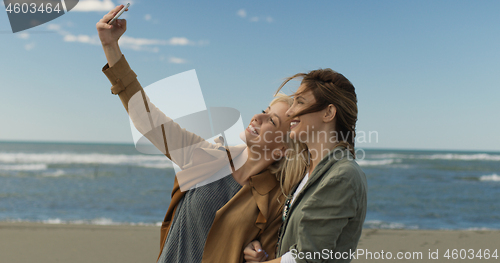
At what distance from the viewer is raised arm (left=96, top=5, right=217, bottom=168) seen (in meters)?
1.54

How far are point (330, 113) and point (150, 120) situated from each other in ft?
2.80

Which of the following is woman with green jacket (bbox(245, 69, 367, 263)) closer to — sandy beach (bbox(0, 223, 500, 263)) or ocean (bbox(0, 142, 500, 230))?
sandy beach (bbox(0, 223, 500, 263))

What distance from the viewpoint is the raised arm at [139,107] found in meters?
1.54

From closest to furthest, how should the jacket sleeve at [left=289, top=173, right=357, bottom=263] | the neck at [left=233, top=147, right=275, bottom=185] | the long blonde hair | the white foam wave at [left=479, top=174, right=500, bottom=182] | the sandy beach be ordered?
the jacket sleeve at [left=289, top=173, right=357, bottom=263], the long blonde hair, the neck at [left=233, top=147, right=275, bottom=185], the sandy beach, the white foam wave at [left=479, top=174, right=500, bottom=182]

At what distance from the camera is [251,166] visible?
6.02ft

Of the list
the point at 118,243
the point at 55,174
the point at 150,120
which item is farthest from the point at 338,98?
the point at 55,174

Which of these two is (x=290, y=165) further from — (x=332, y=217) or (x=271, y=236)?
(x=332, y=217)

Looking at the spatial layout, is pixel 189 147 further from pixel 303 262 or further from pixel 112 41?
pixel 303 262

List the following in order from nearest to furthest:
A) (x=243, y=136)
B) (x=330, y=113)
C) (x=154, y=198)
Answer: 1. (x=330, y=113)
2. (x=243, y=136)
3. (x=154, y=198)

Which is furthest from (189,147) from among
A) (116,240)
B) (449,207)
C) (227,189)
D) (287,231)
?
(449,207)

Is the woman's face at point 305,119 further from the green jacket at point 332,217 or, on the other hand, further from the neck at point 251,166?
the neck at point 251,166

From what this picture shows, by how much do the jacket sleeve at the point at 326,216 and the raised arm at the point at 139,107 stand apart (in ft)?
2.66

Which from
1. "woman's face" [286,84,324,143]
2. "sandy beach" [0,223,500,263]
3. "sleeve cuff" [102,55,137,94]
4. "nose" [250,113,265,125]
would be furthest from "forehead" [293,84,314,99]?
"sandy beach" [0,223,500,263]

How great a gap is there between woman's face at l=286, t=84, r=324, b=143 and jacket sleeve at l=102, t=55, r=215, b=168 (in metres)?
0.61
